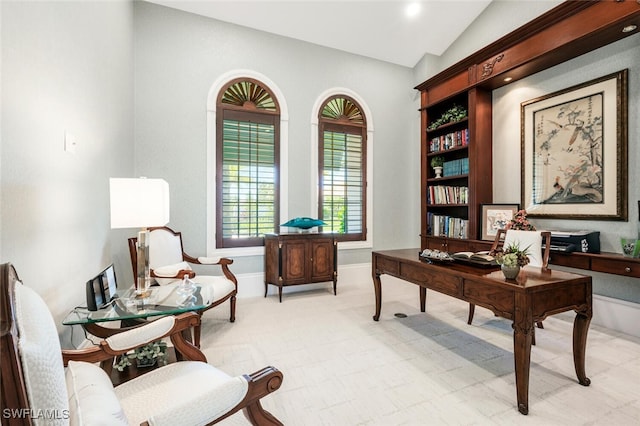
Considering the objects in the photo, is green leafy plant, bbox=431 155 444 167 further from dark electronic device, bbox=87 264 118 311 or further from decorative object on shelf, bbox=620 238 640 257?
dark electronic device, bbox=87 264 118 311

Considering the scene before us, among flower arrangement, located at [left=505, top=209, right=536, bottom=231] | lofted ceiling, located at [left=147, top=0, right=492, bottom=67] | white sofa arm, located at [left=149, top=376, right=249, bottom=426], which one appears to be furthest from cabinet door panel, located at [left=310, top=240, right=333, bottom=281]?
lofted ceiling, located at [left=147, top=0, right=492, bottom=67]

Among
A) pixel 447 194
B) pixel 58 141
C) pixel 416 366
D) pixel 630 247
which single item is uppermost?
pixel 58 141

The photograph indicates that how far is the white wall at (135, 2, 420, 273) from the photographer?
3.61m

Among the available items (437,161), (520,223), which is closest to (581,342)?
(520,223)

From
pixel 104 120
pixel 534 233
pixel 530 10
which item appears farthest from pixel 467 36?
pixel 104 120

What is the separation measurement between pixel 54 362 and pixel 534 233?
3.25 metres

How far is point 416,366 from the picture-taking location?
7.29 feet

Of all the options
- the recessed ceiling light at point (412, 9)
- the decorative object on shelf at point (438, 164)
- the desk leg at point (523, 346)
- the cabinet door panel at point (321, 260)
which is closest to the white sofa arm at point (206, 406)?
the desk leg at point (523, 346)

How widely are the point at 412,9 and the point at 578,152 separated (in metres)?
2.80

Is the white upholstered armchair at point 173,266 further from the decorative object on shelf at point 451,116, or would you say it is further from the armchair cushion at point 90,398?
the decorative object on shelf at point 451,116

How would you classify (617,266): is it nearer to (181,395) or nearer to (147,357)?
(181,395)

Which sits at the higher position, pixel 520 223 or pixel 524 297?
pixel 520 223

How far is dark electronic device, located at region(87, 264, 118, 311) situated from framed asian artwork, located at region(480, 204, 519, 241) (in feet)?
12.9

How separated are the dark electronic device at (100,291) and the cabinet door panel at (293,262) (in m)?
1.93
